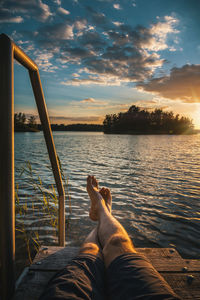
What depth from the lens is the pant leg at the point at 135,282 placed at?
644mm

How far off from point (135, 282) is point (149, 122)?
88.3 metres

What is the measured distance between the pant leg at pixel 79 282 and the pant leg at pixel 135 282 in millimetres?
49

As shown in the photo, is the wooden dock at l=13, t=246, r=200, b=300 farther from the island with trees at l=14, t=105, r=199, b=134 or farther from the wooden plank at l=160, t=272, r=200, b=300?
the island with trees at l=14, t=105, r=199, b=134

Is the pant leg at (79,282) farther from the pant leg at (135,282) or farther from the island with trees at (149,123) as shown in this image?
the island with trees at (149,123)

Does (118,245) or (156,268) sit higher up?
(118,245)

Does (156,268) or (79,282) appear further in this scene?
(156,268)

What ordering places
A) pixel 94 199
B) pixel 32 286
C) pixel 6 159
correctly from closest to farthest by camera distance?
pixel 6 159, pixel 32 286, pixel 94 199

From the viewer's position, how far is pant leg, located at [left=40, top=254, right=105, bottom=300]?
0.63 metres

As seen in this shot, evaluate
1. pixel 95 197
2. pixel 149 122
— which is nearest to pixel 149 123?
pixel 149 122

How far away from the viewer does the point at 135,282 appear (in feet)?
2.29

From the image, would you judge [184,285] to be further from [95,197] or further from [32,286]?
[95,197]

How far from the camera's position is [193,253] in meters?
2.63

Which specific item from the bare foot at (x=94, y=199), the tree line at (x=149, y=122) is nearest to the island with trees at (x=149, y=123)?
the tree line at (x=149, y=122)

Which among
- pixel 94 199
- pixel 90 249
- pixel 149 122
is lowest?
pixel 94 199
